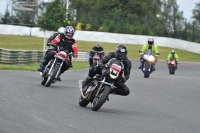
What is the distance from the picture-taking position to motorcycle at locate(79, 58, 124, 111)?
12.0 m

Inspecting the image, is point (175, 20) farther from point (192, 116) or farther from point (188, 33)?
point (192, 116)

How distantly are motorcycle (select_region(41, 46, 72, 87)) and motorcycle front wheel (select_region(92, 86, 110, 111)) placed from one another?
16.2 ft

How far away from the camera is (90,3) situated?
97062 mm

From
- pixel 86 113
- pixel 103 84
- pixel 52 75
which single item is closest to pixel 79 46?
pixel 52 75

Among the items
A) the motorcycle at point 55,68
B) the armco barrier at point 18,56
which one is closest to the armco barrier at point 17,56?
the armco barrier at point 18,56

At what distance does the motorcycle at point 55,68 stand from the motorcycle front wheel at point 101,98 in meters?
4.93

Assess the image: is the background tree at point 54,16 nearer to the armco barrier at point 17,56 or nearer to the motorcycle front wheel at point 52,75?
the armco barrier at point 17,56

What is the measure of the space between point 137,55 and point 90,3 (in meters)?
36.8

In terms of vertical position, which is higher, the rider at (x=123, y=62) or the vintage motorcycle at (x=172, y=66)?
the rider at (x=123, y=62)

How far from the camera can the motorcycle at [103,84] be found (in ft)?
39.4

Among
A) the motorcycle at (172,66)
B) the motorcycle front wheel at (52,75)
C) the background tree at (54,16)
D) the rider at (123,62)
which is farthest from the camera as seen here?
the background tree at (54,16)

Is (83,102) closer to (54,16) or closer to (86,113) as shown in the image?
(86,113)

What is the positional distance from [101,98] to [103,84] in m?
0.33

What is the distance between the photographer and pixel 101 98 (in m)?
12.0
